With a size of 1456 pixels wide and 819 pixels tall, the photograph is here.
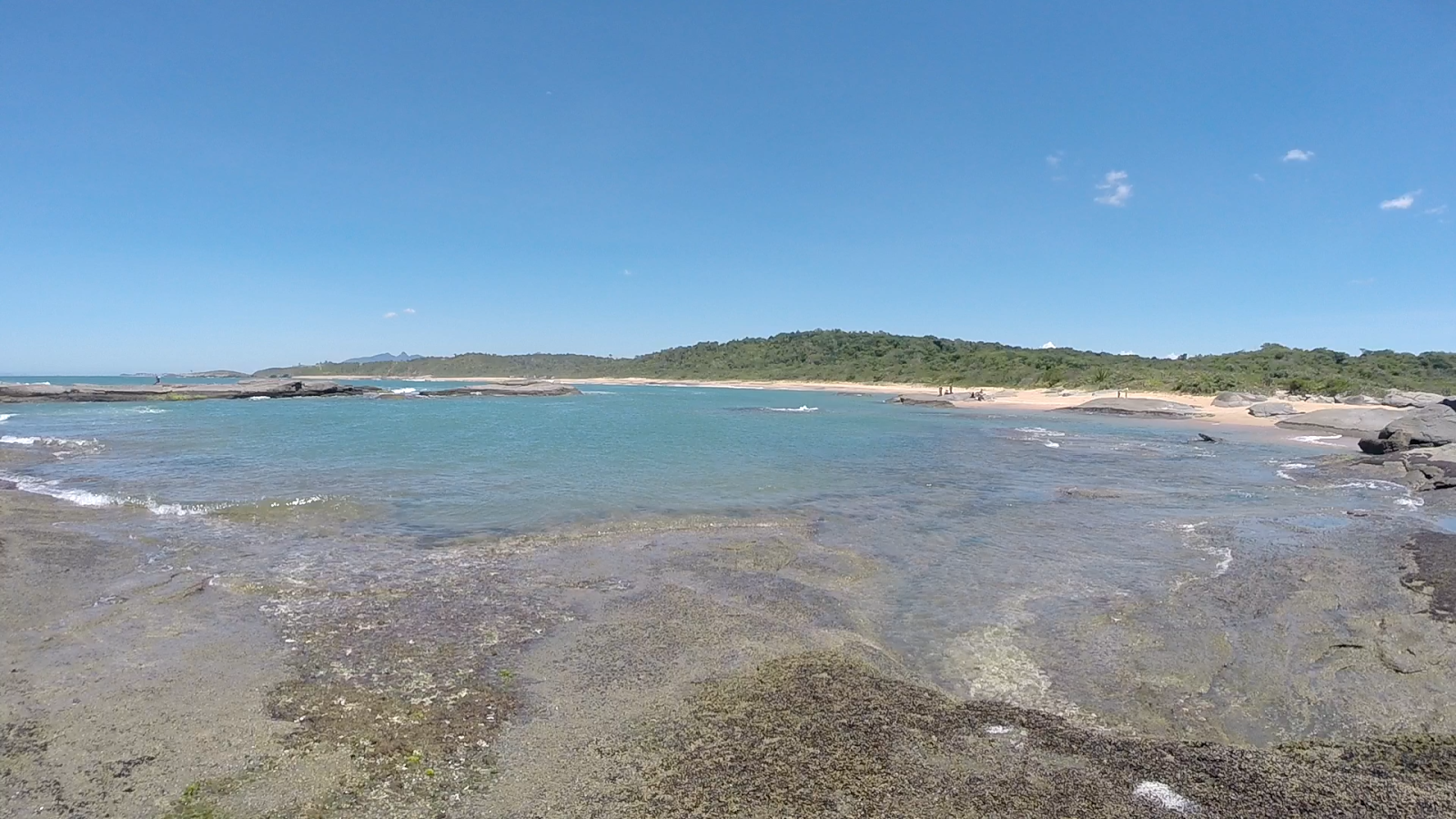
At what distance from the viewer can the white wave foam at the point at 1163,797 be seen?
174 inches

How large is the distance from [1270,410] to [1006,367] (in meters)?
52.1

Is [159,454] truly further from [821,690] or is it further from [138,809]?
[821,690]

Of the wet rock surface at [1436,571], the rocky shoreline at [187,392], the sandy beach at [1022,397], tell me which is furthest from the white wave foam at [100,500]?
the rocky shoreline at [187,392]

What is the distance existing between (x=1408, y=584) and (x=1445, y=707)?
15.1 feet

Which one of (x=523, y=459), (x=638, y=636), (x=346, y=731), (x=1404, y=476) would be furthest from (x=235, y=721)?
(x=1404, y=476)

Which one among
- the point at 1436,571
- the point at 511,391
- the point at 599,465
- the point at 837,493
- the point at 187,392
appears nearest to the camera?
the point at 1436,571

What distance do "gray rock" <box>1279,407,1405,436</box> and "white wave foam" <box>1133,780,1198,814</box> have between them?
4063 cm

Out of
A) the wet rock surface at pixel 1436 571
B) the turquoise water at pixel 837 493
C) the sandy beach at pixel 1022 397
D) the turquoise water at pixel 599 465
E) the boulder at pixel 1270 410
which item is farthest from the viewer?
the sandy beach at pixel 1022 397

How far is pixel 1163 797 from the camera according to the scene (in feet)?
14.9

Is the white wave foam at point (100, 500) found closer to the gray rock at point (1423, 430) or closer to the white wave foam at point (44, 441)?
the white wave foam at point (44, 441)

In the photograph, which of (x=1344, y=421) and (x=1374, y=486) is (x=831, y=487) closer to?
(x=1374, y=486)

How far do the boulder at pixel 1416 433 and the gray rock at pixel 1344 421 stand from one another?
9594mm

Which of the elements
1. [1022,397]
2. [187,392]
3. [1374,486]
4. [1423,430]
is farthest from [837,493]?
[187,392]

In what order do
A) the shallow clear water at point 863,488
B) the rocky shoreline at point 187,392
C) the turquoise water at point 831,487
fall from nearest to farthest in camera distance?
1. the shallow clear water at point 863,488
2. the turquoise water at point 831,487
3. the rocky shoreline at point 187,392
